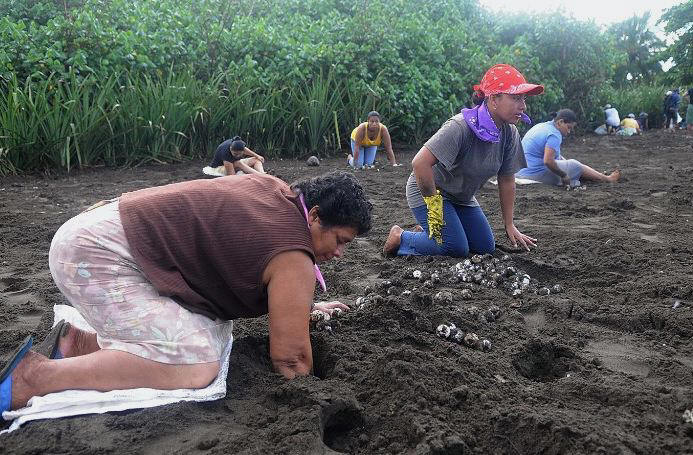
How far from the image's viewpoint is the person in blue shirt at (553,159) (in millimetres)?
7469

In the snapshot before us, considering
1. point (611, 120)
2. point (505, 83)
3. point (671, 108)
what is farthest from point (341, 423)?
point (671, 108)

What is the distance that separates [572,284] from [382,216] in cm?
261

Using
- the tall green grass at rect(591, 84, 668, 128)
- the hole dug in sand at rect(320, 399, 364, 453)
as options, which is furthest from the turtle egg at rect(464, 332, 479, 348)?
the tall green grass at rect(591, 84, 668, 128)

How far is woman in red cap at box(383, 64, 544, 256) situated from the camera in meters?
4.05

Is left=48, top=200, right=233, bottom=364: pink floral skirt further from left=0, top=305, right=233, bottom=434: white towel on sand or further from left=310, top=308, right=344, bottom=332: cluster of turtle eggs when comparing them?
left=310, top=308, right=344, bottom=332: cluster of turtle eggs

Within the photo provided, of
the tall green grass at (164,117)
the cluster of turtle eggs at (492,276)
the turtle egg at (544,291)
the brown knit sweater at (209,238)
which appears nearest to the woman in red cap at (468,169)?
the cluster of turtle eggs at (492,276)

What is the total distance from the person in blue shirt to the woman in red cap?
3040 millimetres

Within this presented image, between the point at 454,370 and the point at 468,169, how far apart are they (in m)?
2.12

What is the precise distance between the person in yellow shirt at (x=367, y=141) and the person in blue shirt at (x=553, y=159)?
8.36ft

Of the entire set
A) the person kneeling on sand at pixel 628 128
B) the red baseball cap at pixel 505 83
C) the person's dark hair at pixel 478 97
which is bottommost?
the person kneeling on sand at pixel 628 128

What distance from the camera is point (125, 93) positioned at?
880cm

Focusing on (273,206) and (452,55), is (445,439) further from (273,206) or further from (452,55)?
(452,55)

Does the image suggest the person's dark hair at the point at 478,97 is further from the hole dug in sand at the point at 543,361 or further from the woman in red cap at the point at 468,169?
the hole dug in sand at the point at 543,361

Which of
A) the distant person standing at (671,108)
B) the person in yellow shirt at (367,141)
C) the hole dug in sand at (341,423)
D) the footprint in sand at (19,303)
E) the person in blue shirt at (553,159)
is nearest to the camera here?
the hole dug in sand at (341,423)
